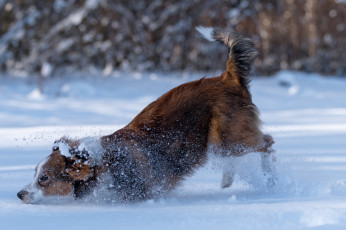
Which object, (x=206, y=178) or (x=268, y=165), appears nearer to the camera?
(x=268, y=165)

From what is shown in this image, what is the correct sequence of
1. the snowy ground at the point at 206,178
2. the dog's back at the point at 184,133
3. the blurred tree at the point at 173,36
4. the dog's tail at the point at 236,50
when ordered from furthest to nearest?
the blurred tree at the point at 173,36
the dog's tail at the point at 236,50
the dog's back at the point at 184,133
the snowy ground at the point at 206,178

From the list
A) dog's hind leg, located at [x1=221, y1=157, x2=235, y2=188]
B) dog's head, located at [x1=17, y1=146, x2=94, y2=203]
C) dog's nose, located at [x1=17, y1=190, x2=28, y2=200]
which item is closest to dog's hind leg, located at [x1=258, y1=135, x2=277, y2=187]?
dog's hind leg, located at [x1=221, y1=157, x2=235, y2=188]

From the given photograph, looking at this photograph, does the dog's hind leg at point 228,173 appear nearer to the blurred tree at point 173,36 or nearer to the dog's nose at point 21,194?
the dog's nose at point 21,194

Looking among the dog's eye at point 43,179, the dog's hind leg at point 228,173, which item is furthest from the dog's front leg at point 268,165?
the dog's eye at point 43,179

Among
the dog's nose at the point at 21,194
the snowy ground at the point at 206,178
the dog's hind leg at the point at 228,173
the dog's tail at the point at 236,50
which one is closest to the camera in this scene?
the snowy ground at the point at 206,178

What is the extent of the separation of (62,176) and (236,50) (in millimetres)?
1999

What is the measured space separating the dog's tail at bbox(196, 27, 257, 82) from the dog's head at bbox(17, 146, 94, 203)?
1.64 m

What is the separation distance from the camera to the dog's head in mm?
3908

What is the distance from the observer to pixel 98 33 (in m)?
15.3

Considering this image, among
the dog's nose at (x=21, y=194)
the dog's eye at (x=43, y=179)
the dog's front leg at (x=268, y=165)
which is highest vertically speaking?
the dog's front leg at (x=268, y=165)

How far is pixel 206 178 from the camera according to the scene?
480cm

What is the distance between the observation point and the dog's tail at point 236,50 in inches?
180

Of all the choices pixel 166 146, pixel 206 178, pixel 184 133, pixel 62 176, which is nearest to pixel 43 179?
pixel 62 176

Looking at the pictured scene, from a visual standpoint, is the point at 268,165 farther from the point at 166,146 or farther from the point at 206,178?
the point at 166,146
